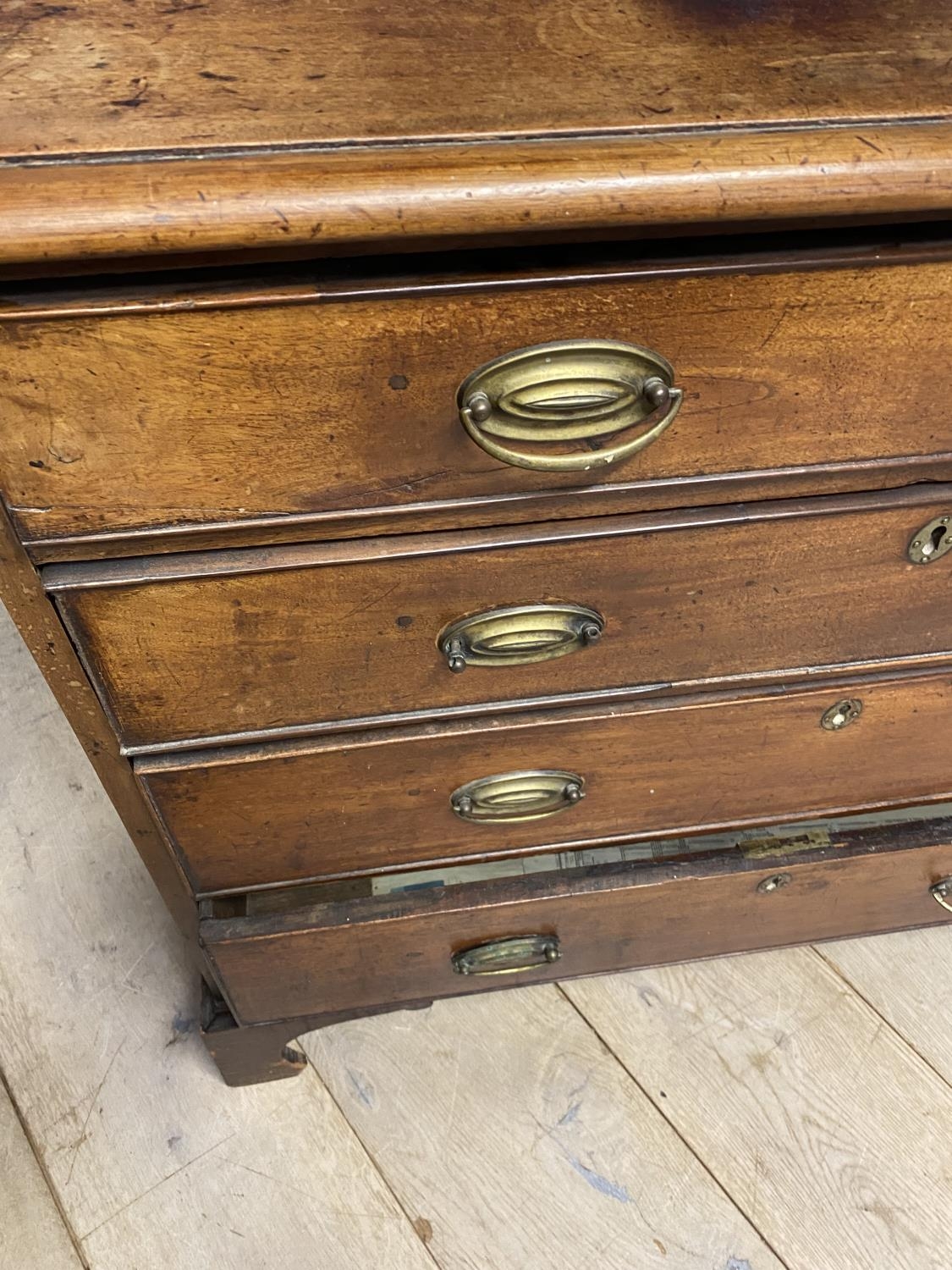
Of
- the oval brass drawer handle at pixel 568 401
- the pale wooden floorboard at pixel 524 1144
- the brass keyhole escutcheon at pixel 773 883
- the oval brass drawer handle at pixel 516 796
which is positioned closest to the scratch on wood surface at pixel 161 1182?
the pale wooden floorboard at pixel 524 1144

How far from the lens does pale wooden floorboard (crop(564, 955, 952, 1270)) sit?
3.18 feet

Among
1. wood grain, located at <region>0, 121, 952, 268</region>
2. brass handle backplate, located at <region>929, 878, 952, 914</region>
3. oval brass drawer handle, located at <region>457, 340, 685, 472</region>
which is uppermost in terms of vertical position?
wood grain, located at <region>0, 121, 952, 268</region>

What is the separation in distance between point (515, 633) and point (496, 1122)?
644mm

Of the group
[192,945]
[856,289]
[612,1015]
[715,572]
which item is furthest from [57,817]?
[856,289]

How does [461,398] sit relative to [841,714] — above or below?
above

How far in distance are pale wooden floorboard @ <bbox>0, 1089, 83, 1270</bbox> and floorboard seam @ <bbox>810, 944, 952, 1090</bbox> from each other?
2.79ft

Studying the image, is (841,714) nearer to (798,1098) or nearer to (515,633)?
(515,633)

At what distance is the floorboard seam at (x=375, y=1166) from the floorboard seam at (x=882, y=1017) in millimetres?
528

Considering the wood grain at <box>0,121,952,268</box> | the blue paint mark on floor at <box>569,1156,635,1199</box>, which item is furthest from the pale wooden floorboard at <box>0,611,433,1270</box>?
the wood grain at <box>0,121,952,268</box>

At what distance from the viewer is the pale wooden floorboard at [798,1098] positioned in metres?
0.97

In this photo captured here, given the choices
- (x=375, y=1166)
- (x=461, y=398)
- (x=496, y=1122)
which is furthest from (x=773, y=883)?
(x=461, y=398)

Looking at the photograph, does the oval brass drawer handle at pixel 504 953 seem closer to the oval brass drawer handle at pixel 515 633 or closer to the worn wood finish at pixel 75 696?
the worn wood finish at pixel 75 696

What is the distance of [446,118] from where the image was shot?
0.45m

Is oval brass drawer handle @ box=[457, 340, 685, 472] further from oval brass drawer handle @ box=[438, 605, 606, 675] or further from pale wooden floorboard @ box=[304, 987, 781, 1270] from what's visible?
pale wooden floorboard @ box=[304, 987, 781, 1270]
